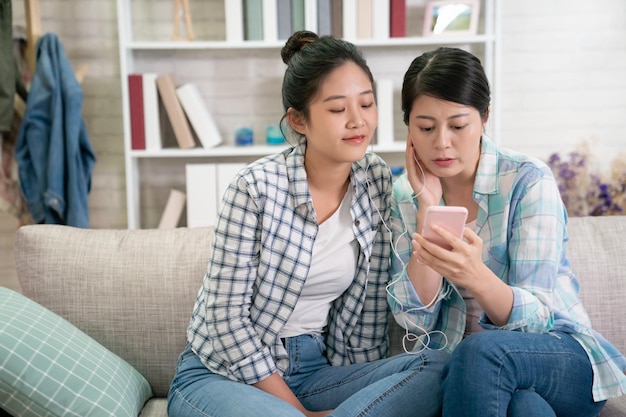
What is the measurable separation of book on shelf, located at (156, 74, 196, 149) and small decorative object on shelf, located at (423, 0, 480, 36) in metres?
1.21

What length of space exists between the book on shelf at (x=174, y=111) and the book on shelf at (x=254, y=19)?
17.1 inches

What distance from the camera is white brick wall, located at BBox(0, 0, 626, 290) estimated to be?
3.75 metres

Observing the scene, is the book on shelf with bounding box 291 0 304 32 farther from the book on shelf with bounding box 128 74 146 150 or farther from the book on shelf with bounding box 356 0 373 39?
the book on shelf with bounding box 128 74 146 150

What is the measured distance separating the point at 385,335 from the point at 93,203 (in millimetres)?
2378

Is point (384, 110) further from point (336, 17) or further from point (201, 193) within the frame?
point (201, 193)

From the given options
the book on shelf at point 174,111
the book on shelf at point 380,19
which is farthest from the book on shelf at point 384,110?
the book on shelf at point 174,111

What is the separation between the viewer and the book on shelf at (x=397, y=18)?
136 inches

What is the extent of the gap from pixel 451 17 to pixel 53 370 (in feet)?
8.42

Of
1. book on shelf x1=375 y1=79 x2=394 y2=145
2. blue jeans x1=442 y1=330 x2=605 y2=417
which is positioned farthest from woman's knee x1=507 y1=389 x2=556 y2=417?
book on shelf x1=375 y1=79 x2=394 y2=145

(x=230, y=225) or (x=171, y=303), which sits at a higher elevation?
(x=230, y=225)

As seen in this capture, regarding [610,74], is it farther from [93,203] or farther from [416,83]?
[93,203]

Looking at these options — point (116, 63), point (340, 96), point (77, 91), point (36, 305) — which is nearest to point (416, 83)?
point (340, 96)

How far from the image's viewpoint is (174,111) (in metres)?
3.51

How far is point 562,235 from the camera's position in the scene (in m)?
1.70
